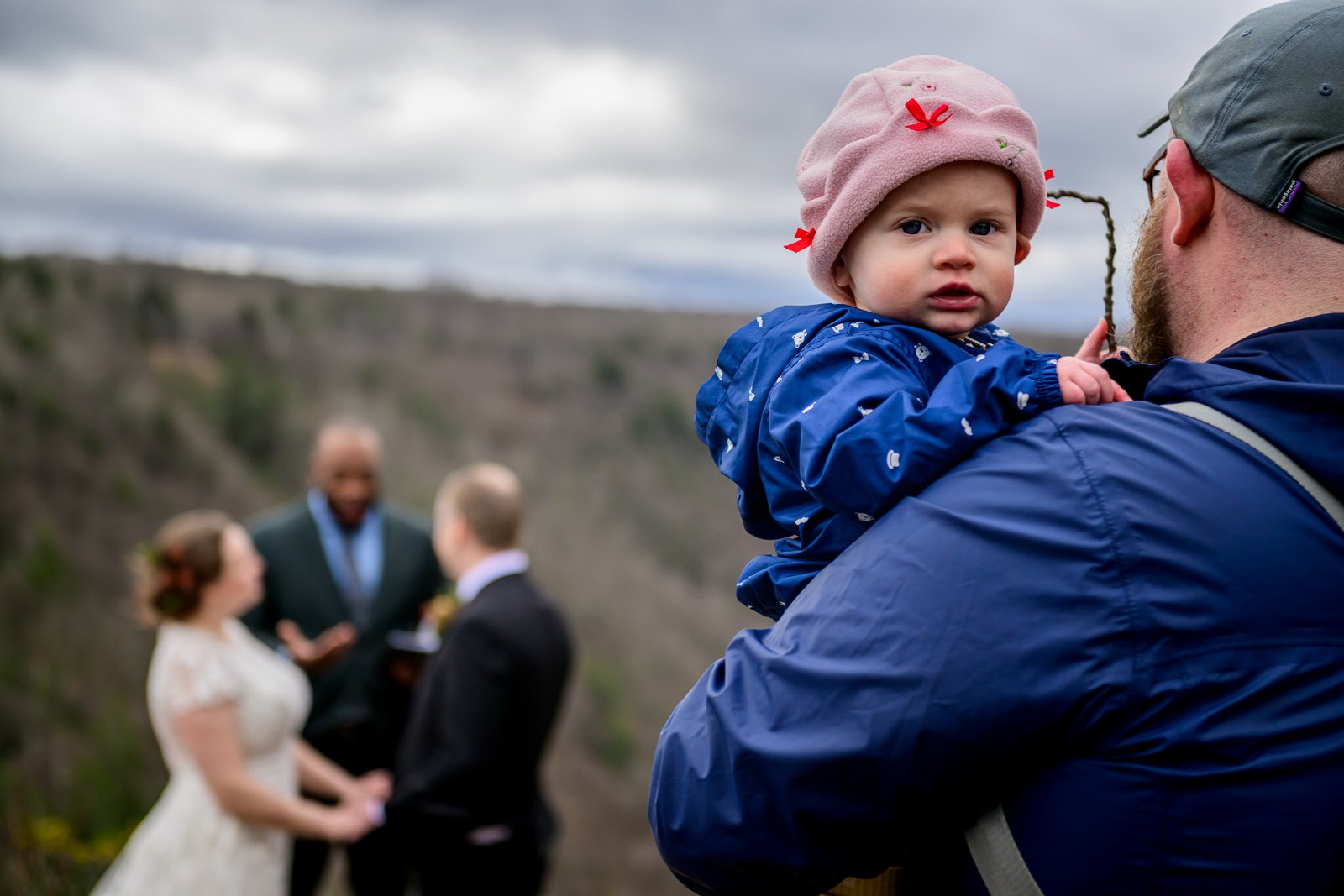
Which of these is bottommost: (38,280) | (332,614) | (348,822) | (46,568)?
(46,568)

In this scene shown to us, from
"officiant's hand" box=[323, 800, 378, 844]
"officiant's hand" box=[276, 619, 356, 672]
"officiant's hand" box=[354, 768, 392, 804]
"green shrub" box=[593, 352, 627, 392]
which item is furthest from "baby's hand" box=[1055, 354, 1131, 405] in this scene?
"green shrub" box=[593, 352, 627, 392]

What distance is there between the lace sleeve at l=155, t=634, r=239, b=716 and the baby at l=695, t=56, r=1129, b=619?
10.2 feet

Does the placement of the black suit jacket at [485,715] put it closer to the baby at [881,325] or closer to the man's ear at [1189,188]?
the baby at [881,325]

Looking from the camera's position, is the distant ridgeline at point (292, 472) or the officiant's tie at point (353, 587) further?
the distant ridgeline at point (292, 472)

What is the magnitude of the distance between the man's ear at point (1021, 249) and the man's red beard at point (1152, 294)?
0.21 m

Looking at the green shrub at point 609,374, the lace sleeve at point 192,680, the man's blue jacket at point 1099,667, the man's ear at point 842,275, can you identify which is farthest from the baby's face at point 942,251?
the green shrub at point 609,374

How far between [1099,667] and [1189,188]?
67 cm

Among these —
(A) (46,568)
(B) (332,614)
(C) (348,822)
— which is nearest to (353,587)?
(B) (332,614)

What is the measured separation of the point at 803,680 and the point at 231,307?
19.2m

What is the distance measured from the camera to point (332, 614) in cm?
589

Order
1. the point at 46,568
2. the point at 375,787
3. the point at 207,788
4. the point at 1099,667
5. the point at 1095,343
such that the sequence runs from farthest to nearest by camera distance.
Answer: the point at 46,568 < the point at 375,787 < the point at 207,788 < the point at 1095,343 < the point at 1099,667

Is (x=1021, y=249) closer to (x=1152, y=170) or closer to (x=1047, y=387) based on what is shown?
(x=1152, y=170)

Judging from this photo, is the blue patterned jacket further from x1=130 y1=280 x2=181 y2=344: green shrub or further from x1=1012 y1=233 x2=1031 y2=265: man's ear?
x1=130 y1=280 x2=181 y2=344: green shrub

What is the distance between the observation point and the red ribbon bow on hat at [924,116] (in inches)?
65.8
